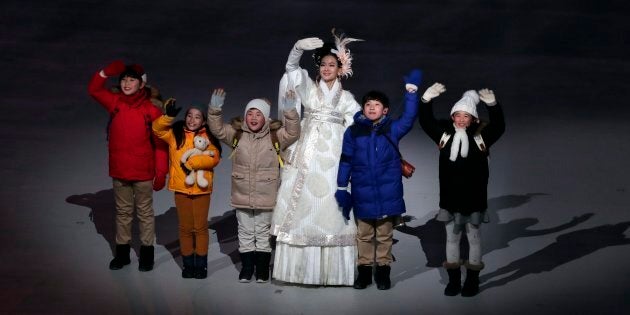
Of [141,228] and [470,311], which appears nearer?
[470,311]

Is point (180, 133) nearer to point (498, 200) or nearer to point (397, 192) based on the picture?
point (397, 192)

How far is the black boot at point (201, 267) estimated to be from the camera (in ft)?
32.4

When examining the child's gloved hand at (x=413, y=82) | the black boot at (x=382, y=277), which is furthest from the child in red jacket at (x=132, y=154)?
the child's gloved hand at (x=413, y=82)

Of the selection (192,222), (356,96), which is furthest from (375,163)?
(356,96)

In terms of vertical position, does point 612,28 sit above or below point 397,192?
above

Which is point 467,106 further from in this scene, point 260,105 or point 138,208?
point 138,208

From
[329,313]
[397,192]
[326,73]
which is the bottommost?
[329,313]

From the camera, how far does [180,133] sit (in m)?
9.84

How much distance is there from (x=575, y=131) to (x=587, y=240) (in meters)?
2.38

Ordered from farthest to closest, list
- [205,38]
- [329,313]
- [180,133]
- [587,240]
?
[205,38] → [587,240] → [180,133] → [329,313]

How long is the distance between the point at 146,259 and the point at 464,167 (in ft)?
6.94

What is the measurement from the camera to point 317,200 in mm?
9695

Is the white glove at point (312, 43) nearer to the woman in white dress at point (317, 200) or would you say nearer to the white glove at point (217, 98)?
the woman in white dress at point (317, 200)

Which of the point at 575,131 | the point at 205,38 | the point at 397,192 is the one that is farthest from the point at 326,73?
the point at 205,38
